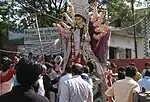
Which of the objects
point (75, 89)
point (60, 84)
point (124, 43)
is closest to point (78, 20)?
point (60, 84)

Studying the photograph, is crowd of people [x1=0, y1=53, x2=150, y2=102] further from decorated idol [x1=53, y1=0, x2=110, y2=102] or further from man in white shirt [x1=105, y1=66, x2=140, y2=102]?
decorated idol [x1=53, y1=0, x2=110, y2=102]

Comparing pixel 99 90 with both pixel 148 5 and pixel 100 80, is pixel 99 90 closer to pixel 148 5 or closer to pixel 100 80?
pixel 100 80

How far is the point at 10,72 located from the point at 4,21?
20.0m

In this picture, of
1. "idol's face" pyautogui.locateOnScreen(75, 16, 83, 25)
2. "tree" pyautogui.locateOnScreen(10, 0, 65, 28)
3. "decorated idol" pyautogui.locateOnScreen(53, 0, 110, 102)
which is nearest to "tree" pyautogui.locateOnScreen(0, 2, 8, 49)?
"tree" pyautogui.locateOnScreen(10, 0, 65, 28)

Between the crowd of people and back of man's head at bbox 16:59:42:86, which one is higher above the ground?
back of man's head at bbox 16:59:42:86

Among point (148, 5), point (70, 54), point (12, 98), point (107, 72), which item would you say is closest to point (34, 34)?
point (70, 54)

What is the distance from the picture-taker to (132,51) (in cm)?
3503

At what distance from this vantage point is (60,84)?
6.96 m

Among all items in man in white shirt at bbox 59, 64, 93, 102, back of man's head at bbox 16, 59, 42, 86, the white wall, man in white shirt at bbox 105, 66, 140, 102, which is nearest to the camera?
back of man's head at bbox 16, 59, 42, 86

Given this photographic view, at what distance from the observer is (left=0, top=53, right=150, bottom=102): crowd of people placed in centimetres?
336

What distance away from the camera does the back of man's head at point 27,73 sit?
3354 mm

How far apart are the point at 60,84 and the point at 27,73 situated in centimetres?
363

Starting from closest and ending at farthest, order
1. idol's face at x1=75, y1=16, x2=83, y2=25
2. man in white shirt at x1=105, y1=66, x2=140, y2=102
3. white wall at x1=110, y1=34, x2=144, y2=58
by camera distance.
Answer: man in white shirt at x1=105, y1=66, x2=140, y2=102, idol's face at x1=75, y1=16, x2=83, y2=25, white wall at x1=110, y1=34, x2=144, y2=58

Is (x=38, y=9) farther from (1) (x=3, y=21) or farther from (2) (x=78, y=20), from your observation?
(2) (x=78, y=20)
